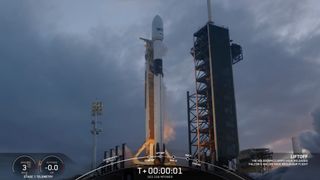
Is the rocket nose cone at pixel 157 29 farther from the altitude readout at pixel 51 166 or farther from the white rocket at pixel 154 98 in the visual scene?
the altitude readout at pixel 51 166

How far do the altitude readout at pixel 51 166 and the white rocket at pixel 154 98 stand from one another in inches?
872

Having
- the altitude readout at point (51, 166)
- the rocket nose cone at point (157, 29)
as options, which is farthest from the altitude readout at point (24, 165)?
the rocket nose cone at point (157, 29)

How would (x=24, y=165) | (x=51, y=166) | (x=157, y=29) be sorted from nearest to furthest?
(x=51, y=166)
(x=24, y=165)
(x=157, y=29)

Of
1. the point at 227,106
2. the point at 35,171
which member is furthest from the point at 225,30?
the point at 35,171

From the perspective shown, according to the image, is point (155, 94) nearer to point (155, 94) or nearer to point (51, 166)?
point (155, 94)

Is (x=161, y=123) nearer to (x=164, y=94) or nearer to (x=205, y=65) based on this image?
(x=164, y=94)

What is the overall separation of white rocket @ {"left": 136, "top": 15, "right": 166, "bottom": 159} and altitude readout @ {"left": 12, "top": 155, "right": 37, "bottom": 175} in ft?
80.4

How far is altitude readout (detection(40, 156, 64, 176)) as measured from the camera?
202 feet

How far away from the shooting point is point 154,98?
8375 centimetres

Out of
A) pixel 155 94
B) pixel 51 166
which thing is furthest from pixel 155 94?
pixel 51 166

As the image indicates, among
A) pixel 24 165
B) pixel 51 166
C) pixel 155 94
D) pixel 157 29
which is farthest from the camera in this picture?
pixel 157 29

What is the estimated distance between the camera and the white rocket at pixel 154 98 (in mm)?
82188

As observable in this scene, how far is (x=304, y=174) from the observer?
96438 millimetres

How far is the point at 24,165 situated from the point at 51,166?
156 inches
